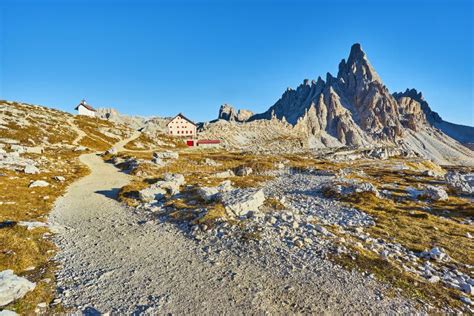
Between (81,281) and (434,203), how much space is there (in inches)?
1429

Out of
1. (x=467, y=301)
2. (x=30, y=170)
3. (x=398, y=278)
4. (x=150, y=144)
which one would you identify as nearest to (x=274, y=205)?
(x=398, y=278)

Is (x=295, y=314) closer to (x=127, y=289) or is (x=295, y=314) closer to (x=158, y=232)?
(x=127, y=289)

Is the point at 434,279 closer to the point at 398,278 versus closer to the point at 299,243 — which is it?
the point at 398,278

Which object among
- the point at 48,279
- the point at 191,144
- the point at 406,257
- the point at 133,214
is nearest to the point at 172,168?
the point at 133,214

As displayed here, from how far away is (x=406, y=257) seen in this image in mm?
14273

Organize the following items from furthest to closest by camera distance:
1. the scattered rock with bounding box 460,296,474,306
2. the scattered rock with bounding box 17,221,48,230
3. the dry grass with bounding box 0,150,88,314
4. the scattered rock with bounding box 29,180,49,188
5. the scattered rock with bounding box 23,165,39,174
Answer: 1. the scattered rock with bounding box 23,165,39,174
2. the scattered rock with bounding box 29,180,49,188
3. the scattered rock with bounding box 17,221,48,230
4. the dry grass with bounding box 0,150,88,314
5. the scattered rock with bounding box 460,296,474,306

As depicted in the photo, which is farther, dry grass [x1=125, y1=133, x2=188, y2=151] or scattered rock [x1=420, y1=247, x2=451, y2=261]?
dry grass [x1=125, y1=133, x2=188, y2=151]

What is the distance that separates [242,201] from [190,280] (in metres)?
10.2

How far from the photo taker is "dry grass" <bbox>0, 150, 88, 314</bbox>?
1080 cm

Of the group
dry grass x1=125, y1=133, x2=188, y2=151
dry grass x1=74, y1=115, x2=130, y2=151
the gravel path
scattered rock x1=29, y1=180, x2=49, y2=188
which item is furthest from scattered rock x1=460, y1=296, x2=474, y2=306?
dry grass x1=125, y1=133, x2=188, y2=151

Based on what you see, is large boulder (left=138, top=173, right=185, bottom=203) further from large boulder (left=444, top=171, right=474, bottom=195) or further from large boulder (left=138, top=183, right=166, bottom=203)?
large boulder (left=444, top=171, right=474, bottom=195)

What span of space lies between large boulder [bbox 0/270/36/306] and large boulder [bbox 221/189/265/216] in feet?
42.2

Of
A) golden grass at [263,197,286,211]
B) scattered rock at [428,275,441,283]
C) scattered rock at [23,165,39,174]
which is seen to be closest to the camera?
scattered rock at [428,275,441,283]

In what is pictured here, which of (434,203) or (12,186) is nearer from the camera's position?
(12,186)
